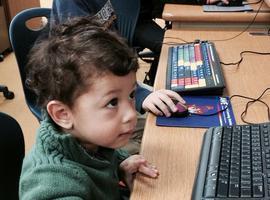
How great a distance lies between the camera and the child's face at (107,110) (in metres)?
0.76

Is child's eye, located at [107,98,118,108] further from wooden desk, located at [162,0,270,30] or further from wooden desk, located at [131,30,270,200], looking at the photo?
wooden desk, located at [162,0,270,30]

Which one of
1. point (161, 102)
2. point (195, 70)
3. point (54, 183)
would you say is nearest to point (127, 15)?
point (195, 70)

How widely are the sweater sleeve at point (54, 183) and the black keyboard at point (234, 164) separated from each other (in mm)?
212

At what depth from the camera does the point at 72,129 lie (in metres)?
0.82

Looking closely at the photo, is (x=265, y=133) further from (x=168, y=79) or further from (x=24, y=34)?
(x=24, y=34)

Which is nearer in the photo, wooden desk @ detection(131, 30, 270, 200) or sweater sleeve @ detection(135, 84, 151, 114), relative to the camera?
wooden desk @ detection(131, 30, 270, 200)

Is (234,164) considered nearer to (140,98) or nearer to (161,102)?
(161,102)

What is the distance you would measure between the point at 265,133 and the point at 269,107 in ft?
0.73

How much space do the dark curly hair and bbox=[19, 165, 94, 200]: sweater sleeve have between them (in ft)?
0.45

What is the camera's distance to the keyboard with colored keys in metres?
1.12

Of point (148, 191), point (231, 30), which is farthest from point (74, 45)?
point (231, 30)

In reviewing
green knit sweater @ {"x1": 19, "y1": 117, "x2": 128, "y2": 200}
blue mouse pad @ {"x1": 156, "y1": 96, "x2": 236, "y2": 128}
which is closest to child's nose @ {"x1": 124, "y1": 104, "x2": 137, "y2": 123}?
green knit sweater @ {"x1": 19, "y1": 117, "x2": 128, "y2": 200}

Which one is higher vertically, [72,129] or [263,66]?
[72,129]

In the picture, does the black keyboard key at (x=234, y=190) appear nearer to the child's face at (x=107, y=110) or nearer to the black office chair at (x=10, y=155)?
the child's face at (x=107, y=110)
